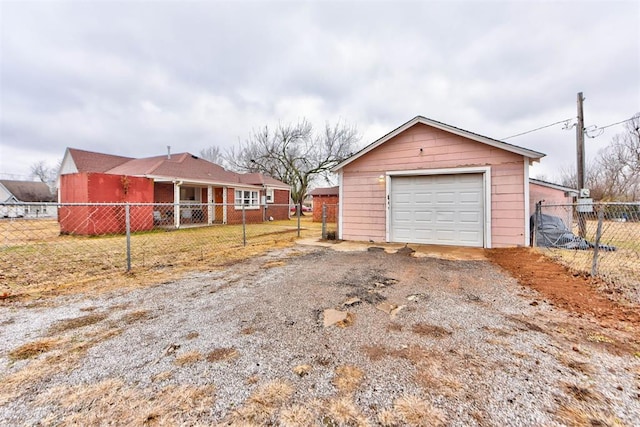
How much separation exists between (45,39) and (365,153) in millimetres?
12766

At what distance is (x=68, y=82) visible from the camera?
14031 millimetres

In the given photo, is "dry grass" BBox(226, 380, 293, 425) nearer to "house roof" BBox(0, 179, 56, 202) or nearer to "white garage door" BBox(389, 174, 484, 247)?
"white garage door" BBox(389, 174, 484, 247)

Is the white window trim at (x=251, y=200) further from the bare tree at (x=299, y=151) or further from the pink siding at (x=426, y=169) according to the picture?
the bare tree at (x=299, y=151)

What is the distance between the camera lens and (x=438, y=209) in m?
8.00

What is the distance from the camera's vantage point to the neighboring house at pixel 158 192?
34.8 feet

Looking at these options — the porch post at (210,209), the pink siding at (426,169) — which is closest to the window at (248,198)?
the porch post at (210,209)

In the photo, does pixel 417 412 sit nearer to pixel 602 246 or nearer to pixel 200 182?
pixel 602 246

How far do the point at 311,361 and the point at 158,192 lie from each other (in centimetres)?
1582

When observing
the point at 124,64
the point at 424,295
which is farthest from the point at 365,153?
the point at 124,64

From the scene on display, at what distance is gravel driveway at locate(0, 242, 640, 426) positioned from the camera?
1.52m

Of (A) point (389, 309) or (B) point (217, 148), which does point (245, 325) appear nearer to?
(A) point (389, 309)

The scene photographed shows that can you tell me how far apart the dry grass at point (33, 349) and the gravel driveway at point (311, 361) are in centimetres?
2

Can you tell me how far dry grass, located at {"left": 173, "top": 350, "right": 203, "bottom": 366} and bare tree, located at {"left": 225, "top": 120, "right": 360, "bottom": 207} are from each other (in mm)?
24201

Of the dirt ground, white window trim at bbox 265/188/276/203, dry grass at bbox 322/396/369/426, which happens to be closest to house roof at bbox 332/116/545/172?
the dirt ground
